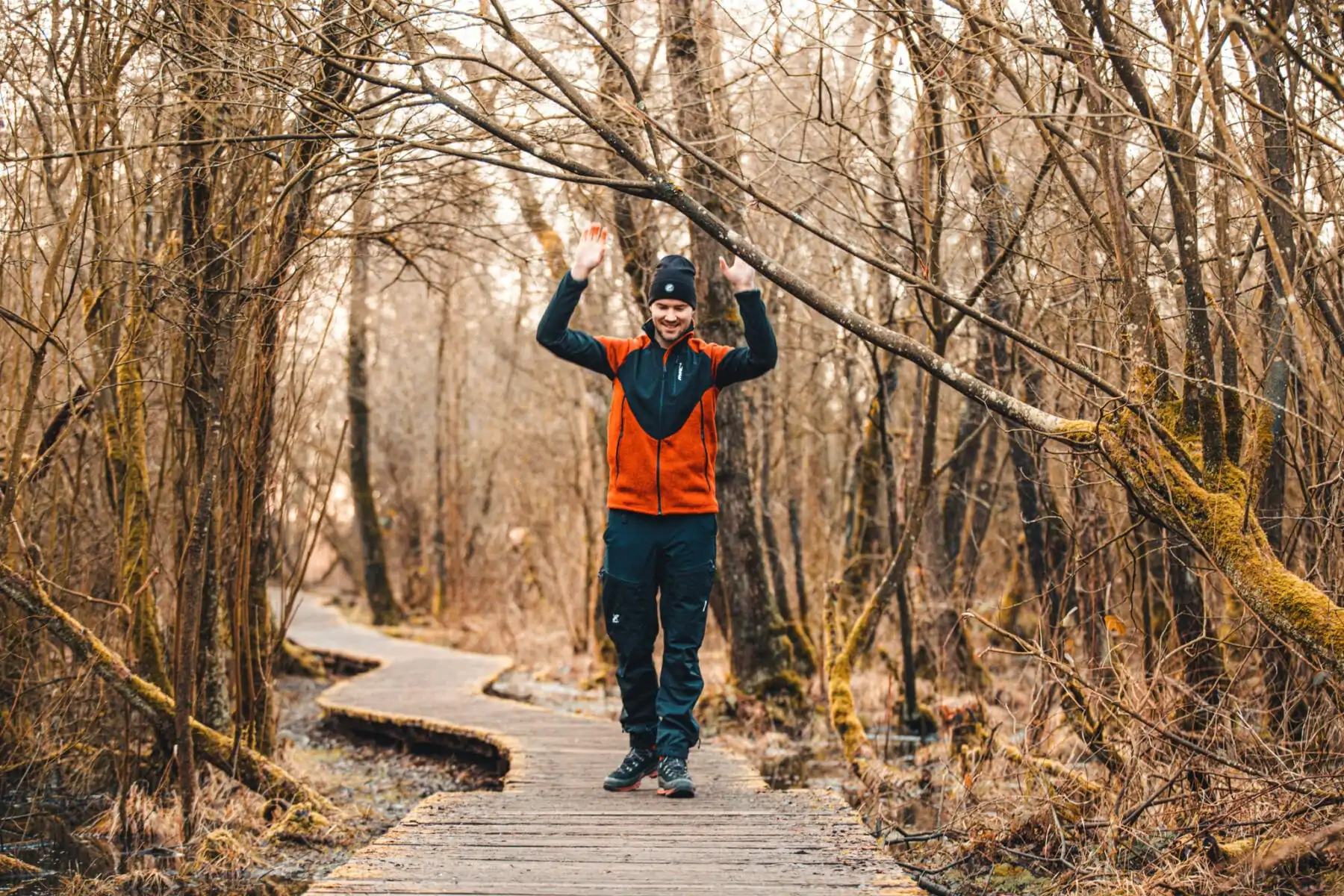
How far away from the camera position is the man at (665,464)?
489 centimetres

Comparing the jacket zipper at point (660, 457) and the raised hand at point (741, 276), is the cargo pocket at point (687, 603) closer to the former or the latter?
the jacket zipper at point (660, 457)

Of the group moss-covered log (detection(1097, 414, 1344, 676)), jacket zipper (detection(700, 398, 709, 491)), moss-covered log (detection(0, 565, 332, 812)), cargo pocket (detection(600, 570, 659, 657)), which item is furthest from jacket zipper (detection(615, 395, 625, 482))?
moss-covered log (detection(0, 565, 332, 812))

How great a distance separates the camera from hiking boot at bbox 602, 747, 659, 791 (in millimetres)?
5254

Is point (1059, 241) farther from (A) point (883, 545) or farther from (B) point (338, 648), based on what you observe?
(B) point (338, 648)

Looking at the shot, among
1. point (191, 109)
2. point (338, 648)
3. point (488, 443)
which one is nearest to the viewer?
point (191, 109)

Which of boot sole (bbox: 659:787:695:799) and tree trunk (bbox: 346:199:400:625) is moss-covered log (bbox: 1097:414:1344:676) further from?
tree trunk (bbox: 346:199:400:625)

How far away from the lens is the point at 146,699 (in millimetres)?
5805

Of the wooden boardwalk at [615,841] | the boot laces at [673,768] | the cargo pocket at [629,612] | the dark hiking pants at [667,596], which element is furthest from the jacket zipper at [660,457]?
the wooden boardwalk at [615,841]

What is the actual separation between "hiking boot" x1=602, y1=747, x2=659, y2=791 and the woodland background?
4.57 ft

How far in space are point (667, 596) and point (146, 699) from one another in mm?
2712

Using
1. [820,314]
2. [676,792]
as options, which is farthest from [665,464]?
[820,314]

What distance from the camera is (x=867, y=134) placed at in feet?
25.7

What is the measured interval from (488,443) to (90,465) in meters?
15.6

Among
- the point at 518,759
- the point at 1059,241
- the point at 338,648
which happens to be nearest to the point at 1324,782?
the point at 1059,241
